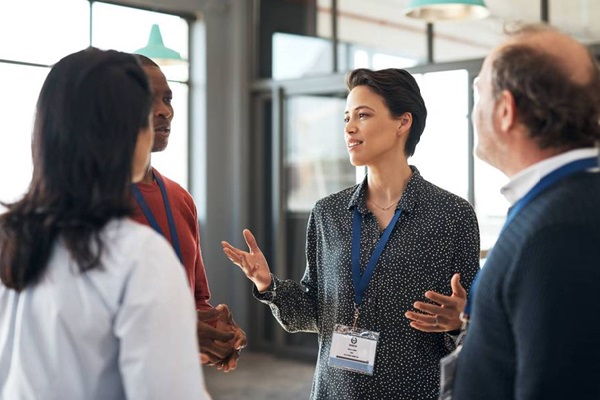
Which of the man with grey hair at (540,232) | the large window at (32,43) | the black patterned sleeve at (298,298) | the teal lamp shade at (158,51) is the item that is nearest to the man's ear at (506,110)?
the man with grey hair at (540,232)

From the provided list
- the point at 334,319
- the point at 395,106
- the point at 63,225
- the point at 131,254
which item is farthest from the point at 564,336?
the point at 395,106

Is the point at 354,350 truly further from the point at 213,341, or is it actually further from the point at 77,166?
the point at 77,166

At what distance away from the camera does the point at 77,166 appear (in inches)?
54.6

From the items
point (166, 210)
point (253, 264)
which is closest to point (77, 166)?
point (166, 210)

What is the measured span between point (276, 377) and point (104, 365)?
5.23m

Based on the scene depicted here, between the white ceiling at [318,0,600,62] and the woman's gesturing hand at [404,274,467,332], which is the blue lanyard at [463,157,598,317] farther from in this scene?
the white ceiling at [318,0,600,62]

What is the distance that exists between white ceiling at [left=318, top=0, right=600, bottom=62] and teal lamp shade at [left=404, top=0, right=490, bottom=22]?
1.08 metres

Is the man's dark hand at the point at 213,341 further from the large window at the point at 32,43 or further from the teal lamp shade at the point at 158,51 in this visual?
the large window at the point at 32,43

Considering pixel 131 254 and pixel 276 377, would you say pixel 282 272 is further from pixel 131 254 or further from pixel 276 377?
pixel 131 254

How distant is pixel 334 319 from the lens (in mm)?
2467

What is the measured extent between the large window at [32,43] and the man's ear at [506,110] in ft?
16.3

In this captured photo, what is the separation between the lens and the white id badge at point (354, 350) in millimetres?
2365

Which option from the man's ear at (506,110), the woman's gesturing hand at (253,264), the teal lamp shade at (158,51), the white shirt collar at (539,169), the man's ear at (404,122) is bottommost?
the woman's gesturing hand at (253,264)

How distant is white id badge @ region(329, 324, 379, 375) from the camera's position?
7.76ft
